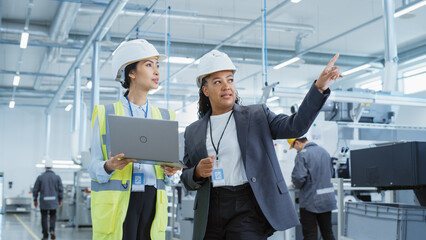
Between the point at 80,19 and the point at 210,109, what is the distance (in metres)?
9.78

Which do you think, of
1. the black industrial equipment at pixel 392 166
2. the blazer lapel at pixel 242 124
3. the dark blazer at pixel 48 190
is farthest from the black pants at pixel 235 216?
the dark blazer at pixel 48 190

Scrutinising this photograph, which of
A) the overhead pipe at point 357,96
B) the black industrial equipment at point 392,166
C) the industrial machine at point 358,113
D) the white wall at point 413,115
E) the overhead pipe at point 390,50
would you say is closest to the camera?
the black industrial equipment at point 392,166

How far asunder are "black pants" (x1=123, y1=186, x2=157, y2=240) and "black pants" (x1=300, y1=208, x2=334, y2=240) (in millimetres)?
4149

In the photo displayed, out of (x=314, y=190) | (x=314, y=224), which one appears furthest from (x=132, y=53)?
(x=314, y=224)

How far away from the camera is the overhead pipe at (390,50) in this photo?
20.4 ft

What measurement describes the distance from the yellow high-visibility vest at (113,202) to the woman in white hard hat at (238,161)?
0.47 ft

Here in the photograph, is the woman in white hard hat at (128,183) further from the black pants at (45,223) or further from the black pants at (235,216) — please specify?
the black pants at (45,223)

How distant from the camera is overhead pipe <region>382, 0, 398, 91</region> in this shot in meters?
6.22

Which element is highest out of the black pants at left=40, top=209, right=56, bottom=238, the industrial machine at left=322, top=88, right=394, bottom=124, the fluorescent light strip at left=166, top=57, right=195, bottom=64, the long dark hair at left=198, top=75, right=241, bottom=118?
the fluorescent light strip at left=166, top=57, right=195, bottom=64

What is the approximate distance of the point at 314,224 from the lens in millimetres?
5785

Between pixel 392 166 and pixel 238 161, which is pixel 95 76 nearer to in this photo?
pixel 392 166

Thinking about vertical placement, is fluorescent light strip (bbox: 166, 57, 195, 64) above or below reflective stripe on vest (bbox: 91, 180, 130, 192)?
above

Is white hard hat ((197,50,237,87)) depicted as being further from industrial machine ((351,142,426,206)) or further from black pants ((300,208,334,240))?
black pants ((300,208,334,240))

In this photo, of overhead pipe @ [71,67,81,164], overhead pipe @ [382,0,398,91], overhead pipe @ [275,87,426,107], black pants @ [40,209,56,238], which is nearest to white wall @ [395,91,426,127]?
overhead pipe @ [382,0,398,91]
